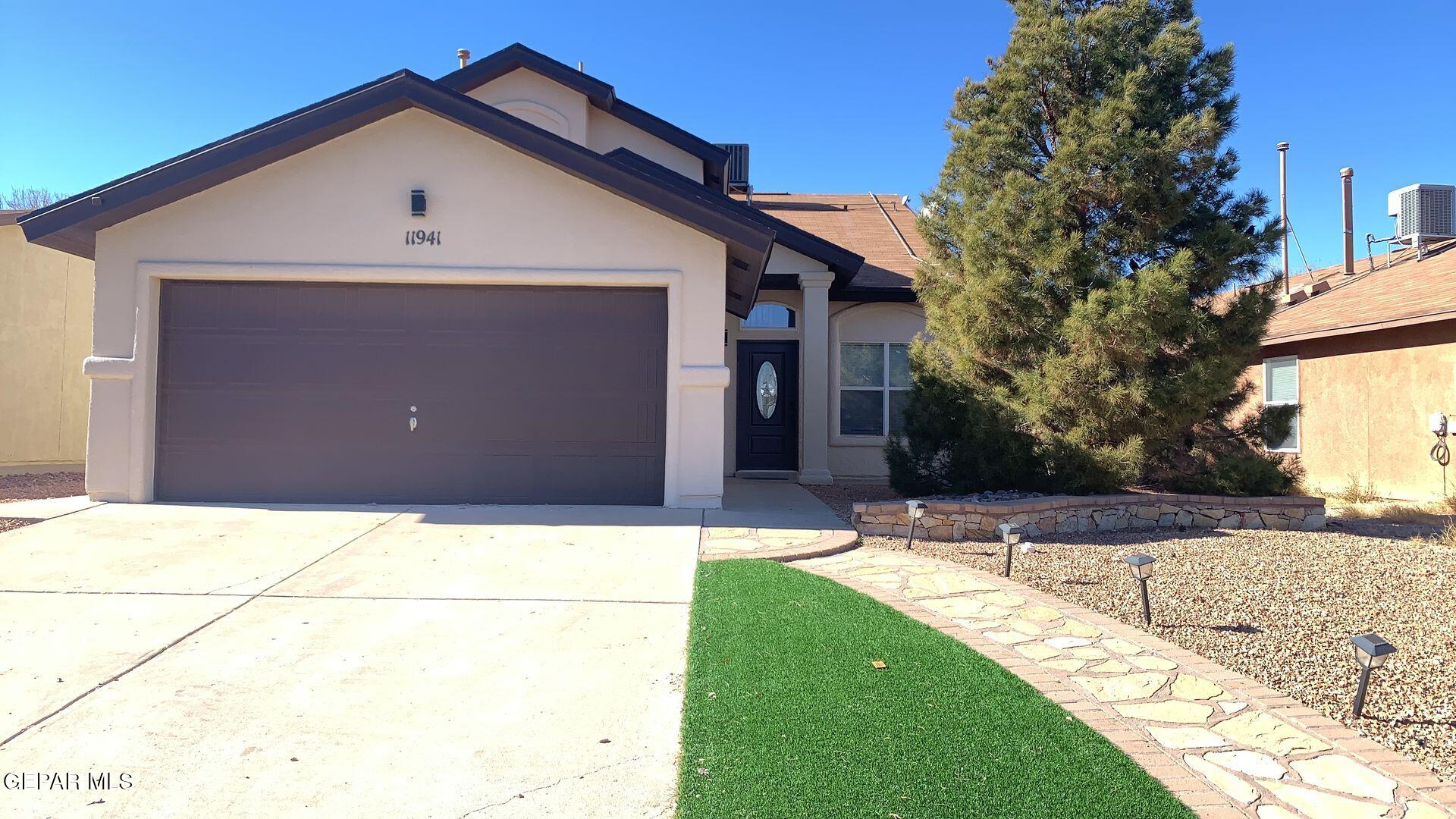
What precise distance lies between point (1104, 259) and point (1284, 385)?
23.9 ft

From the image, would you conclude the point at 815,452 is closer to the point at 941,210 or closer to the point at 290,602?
the point at 941,210

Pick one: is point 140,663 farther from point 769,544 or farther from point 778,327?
point 778,327

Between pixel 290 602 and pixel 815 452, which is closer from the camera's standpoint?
pixel 290 602

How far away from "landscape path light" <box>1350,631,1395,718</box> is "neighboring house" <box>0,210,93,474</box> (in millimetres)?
15315

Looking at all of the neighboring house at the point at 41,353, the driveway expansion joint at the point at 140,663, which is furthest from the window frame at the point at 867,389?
the neighboring house at the point at 41,353

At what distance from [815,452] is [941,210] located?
410 cm

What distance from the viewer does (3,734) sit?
3.27m

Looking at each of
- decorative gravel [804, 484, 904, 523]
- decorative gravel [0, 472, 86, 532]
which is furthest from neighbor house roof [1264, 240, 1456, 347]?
decorative gravel [0, 472, 86, 532]

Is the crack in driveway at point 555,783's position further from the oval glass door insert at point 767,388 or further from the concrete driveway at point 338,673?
the oval glass door insert at point 767,388

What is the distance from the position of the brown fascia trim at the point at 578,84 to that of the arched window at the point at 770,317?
2333 mm

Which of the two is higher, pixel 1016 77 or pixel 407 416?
pixel 1016 77

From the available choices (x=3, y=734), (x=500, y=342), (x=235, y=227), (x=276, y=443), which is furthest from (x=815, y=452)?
(x=3, y=734)

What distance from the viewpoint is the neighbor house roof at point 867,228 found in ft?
41.2

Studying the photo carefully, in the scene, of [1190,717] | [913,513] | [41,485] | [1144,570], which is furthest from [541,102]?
[1190,717]
